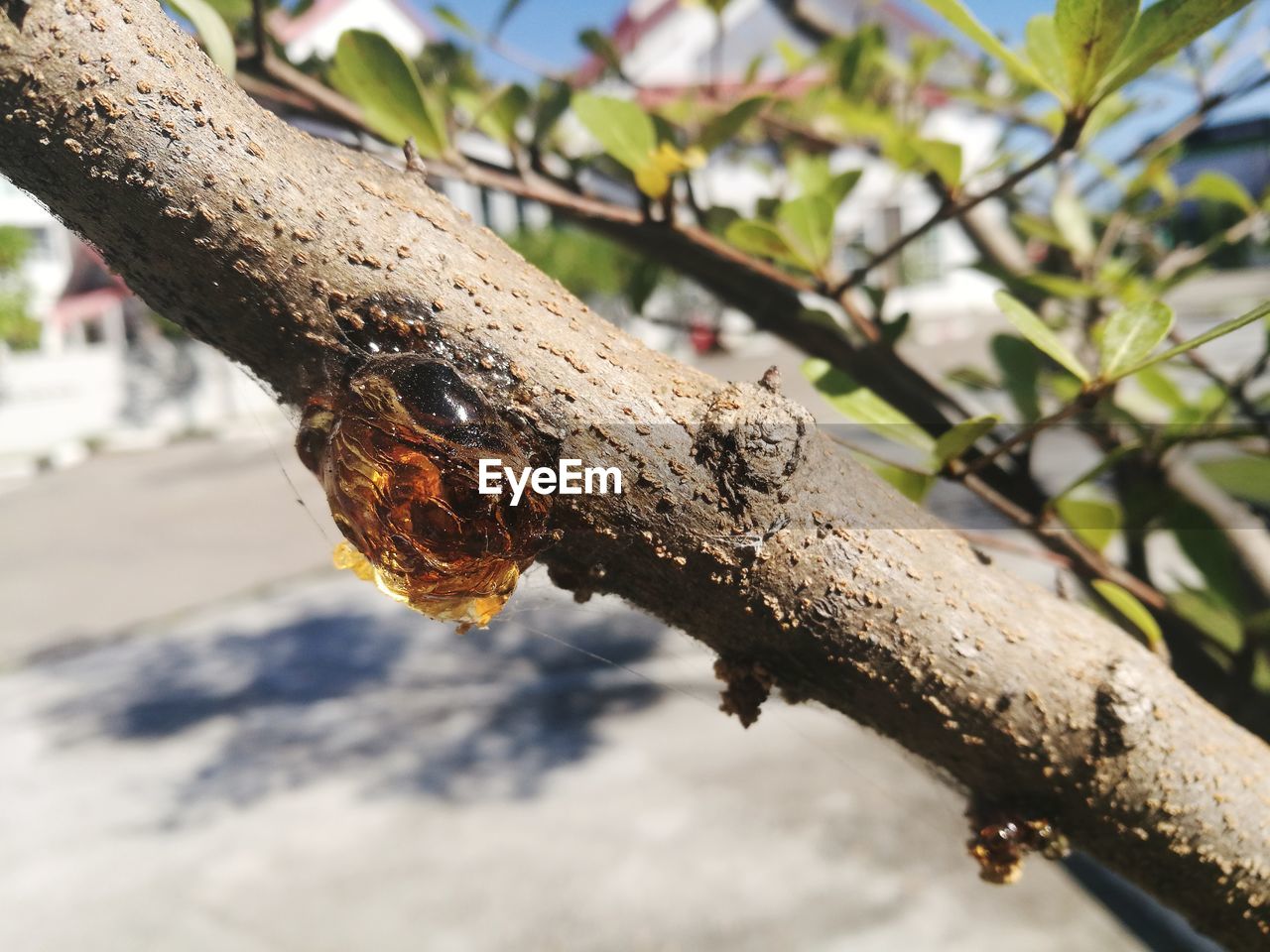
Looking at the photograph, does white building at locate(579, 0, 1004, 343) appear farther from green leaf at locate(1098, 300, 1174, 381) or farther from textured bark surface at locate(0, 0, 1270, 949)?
→ textured bark surface at locate(0, 0, 1270, 949)

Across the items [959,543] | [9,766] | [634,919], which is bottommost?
[9,766]

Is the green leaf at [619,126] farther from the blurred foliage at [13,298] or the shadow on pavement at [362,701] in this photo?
the blurred foliage at [13,298]

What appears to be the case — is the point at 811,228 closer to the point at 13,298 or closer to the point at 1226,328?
the point at 1226,328

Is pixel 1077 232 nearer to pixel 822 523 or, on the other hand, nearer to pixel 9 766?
pixel 822 523

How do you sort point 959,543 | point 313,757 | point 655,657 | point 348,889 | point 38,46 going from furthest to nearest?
1. point 655,657
2. point 313,757
3. point 348,889
4. point 959,543
5. point 38,46

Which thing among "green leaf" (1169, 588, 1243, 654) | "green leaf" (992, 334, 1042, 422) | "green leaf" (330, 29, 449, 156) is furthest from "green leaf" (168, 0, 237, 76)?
"green leaf" (1169, 588, 1243, 654)

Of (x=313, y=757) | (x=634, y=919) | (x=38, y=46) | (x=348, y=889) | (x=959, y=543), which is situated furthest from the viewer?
(x=313, y=757)

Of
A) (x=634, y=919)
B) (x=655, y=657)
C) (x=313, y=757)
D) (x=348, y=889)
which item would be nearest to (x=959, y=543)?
(x=634, y=919)
